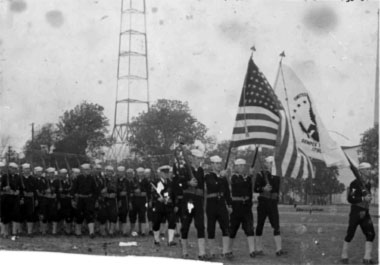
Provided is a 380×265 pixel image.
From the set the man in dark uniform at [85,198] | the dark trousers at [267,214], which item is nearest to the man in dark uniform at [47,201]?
the man in dark uniform at [85,198]

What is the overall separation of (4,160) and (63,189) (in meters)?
A: 1.28

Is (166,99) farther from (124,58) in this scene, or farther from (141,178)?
(141,178)

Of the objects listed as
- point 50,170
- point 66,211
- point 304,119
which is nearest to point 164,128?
point 304,119

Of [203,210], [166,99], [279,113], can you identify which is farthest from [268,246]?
[166,99]

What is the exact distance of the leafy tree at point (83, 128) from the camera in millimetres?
12453

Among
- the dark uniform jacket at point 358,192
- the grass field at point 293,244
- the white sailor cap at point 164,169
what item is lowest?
the grass field at point 293,244

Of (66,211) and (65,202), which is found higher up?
(65,202)

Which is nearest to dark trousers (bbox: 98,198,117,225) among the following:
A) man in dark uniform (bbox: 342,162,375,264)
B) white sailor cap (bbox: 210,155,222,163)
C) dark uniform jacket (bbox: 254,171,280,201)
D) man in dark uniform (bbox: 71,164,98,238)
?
man in dark uniform (bbox: 71,164,98,238)

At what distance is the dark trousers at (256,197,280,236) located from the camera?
1090 centimetres

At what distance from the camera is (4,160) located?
14117 mm

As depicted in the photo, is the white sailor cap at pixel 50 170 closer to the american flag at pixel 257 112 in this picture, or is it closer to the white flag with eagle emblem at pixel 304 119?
the american flag at pixel 257 112

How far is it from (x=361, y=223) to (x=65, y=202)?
6.47 meters

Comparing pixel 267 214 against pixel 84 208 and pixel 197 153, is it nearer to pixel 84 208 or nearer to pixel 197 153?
pixel 197 153

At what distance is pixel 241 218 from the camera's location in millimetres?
10984
